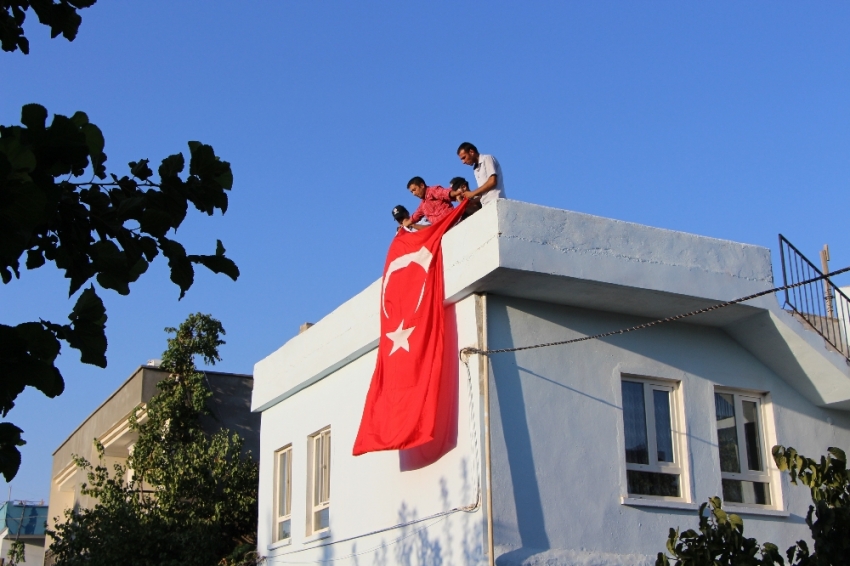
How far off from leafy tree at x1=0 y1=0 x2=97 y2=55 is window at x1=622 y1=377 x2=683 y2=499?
8898 millimetres

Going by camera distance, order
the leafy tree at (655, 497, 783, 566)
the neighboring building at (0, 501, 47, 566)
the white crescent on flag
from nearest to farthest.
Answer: the leafy tree at (655, 497, 783, 566) → the white crescent on flag → the neighboring building at (0, 501, 47, 566)

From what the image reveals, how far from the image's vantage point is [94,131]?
160 inches

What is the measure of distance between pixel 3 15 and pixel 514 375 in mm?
7895

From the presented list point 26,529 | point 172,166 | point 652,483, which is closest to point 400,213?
point 652,483

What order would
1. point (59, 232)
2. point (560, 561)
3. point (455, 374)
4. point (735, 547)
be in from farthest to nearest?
1. point (455, 374)
2. point (560, 561)
3. point (735, 547)
4. point (59, 232)

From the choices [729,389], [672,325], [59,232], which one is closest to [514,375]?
[672,325]

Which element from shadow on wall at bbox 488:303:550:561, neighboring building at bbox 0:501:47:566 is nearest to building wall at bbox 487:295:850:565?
shadow on wall at bbox 488:303:550:561

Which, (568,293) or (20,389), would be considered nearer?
(20,389)

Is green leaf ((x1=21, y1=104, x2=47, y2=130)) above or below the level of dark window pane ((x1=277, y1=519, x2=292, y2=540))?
above

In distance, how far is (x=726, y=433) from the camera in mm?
13008

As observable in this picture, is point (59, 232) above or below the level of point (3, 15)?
below

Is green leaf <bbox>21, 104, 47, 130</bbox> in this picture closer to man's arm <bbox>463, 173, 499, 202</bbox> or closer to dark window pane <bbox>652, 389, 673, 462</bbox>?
man's arm <bbox>463, 173, 499, 202</bbox>

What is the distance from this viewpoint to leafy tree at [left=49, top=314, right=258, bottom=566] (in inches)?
680

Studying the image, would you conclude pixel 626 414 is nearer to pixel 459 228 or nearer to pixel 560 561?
pixel 560 561
